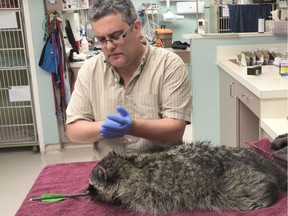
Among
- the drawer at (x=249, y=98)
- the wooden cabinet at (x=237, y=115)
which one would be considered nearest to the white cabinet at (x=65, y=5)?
the wooden cabinet at (x=237, y=115)

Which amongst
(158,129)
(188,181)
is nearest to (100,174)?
(188,181)

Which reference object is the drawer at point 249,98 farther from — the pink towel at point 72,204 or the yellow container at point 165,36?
the yellow container at point 165,36

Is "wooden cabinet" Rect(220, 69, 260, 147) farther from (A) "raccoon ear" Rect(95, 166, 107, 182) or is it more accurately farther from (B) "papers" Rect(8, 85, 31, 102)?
(B) "papers" Rect(8, 85, 31, 102)

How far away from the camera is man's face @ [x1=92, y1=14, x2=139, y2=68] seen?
4.64 feet

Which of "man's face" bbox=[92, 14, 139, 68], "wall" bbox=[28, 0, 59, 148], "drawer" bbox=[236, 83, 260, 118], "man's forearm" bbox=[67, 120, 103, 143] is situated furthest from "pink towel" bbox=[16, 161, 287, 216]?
"wall" bbox=[28, 0, 59, 148]

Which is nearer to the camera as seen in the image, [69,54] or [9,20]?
[9,20]

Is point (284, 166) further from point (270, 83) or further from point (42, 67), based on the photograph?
point (42, 67)

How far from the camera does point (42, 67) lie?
3.56 metres

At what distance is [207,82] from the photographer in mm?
3428

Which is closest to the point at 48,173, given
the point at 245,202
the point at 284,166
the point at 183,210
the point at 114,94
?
the point at 114,94

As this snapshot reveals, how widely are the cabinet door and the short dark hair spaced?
158cm

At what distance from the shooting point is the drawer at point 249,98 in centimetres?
221

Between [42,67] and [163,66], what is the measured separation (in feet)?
7.37

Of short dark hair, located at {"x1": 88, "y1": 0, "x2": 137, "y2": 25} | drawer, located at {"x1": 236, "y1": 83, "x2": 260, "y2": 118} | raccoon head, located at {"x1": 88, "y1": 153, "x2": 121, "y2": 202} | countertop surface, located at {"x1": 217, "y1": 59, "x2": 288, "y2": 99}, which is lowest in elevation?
drawer, located at {"x1": 236, "y1": 83, "x2": 260, "y2": 118}
